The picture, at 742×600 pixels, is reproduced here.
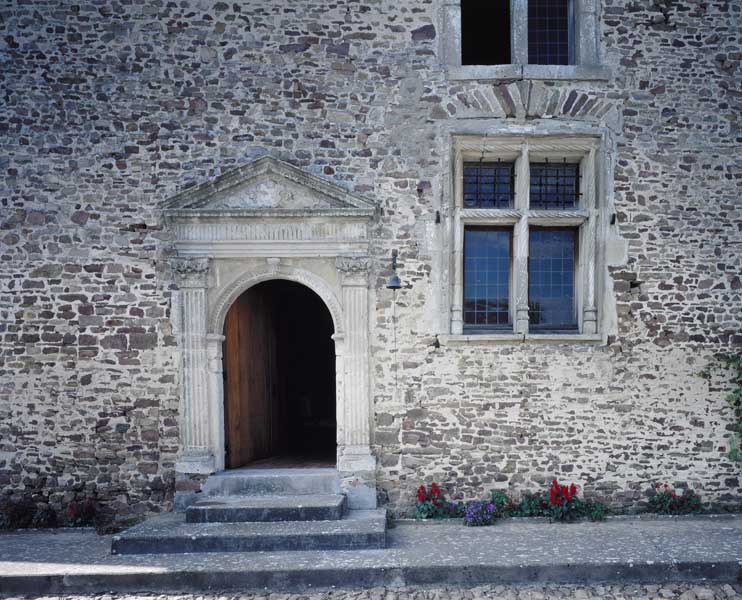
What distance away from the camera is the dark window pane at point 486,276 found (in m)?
6.11

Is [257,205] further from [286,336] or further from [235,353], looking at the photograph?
[286,336]

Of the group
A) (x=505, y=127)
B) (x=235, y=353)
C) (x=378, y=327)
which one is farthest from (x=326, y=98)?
(x=235, y=353)

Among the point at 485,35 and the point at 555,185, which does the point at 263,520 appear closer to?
the point at 555,185

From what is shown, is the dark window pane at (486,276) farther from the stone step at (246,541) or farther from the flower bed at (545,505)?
the stone step at (246,541)

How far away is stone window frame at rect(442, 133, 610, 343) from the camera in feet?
19.1

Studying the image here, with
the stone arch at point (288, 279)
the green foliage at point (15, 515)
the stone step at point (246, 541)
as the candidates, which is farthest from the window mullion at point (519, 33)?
the green foliage at point (15, 515)

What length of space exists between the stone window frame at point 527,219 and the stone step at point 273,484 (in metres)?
2.24

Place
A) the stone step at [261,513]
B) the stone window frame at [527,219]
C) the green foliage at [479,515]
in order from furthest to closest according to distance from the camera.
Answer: the stone window frame at [527,219] < the green foliage at [479,515] < the stone step at [261,513]

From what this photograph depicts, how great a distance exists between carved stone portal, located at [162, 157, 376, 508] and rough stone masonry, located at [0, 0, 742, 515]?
209 mm

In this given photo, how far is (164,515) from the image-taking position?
18.2 feet

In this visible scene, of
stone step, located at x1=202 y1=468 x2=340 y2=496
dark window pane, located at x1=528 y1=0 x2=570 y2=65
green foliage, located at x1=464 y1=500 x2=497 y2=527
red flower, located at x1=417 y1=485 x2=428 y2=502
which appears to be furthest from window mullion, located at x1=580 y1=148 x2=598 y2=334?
stone step, located at x1=202 y1=468 x2=340 y2=496

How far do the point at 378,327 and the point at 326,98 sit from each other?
2.85m

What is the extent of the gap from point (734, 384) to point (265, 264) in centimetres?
590

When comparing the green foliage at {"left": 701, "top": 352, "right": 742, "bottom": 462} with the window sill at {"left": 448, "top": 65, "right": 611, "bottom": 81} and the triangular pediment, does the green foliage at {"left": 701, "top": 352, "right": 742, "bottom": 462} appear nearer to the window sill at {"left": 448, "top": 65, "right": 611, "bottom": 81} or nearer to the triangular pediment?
the window sill at {"left": 448, "top": 65, "right": 611, "bottom": 81}
